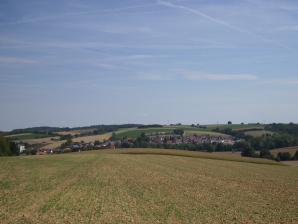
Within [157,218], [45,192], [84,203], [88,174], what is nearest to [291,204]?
[157,218]

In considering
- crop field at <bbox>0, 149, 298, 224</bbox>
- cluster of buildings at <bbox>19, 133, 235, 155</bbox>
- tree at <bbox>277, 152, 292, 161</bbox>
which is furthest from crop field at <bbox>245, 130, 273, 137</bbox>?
crop field at <bbox>0, 149, 298, 224</bbox>

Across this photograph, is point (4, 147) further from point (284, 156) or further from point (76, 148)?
point (284, 156)

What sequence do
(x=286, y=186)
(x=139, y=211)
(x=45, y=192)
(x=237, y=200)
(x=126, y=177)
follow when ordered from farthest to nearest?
1. (x=126, y=177)
2. (x=286, y=186)
3. (x=45, y=192)
4. (x=237, y=200)
5. (x=139, y=211)

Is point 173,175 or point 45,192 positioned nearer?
point 45,192

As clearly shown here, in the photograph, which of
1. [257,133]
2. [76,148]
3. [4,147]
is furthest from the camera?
[257,133]

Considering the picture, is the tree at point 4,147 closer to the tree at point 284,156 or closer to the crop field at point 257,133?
the tree at point 284,156

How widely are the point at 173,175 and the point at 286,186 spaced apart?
929 cm

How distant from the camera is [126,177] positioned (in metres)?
34.2

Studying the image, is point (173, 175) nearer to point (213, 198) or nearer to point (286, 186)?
point (286, 186)

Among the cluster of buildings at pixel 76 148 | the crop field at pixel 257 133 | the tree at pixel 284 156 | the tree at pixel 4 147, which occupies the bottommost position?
the tree at pixel 284 156

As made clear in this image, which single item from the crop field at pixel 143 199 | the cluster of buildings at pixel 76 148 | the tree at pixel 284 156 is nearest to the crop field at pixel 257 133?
the cluster of buildings at pixel 76 148

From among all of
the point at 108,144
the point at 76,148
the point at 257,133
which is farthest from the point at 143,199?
the point at 257,133

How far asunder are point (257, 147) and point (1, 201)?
95.0 m

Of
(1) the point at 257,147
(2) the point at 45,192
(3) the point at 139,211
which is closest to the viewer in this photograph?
(3) the point at 139,211
